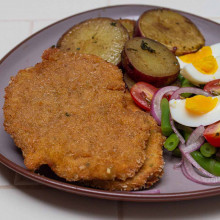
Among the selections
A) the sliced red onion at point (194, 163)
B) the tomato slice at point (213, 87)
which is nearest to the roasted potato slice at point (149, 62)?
the tomato slice at point (213, 87)

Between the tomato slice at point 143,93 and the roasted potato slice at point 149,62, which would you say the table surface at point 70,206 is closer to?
the tomato slice at point 143,93

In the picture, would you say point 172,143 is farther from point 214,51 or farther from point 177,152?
point 214,51

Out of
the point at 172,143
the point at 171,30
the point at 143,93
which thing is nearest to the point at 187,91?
the point at 143,93

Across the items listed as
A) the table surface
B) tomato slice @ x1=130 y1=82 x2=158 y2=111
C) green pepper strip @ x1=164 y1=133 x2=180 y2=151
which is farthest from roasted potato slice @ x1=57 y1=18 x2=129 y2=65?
the table surface

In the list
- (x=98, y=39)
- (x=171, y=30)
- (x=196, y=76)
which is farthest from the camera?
(x=171, y=30)

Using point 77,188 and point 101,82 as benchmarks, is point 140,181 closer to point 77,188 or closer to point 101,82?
point 77,188

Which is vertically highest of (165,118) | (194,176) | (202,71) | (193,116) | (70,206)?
(202,71)
